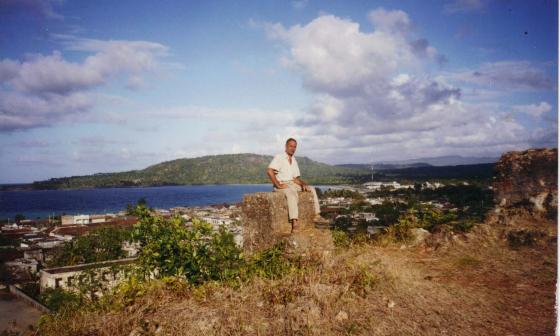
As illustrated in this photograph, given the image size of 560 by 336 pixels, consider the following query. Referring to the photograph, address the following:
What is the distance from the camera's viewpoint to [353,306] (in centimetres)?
393

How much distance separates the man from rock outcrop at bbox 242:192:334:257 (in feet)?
0.43

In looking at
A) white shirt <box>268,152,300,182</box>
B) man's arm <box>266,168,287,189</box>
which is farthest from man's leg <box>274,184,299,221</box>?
white shirt <box>268,152,300,182</box>

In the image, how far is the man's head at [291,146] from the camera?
22.1ft

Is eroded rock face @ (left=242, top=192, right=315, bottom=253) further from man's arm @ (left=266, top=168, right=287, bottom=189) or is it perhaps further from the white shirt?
the white shirt

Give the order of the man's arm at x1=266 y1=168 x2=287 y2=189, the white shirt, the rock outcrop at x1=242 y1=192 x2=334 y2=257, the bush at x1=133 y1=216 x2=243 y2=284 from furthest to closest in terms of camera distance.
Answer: the white shirt, the man's arm at x1=266 y1=168 x2=287 y2=189, the rock outcrop at x1=242 y1=192 x2=334 y2=257, the bush at x1=133 y1=216 x2=243 y2=284

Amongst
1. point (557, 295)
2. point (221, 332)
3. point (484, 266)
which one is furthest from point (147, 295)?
point (484, 266)

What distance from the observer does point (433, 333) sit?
3.42m

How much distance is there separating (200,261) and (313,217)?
2652 mm

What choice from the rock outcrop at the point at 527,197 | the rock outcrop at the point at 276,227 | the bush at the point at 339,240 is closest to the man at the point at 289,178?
the rock outcrop at the point at 276,227

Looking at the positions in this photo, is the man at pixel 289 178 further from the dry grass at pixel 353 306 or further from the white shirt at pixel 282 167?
the dry grass at pixel 353 306

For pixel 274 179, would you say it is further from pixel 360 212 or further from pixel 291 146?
pixel 360 212

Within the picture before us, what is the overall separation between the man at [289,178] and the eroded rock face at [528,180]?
594cm

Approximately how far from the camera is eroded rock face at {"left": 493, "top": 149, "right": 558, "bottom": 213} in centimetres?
839

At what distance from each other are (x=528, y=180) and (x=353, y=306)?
7.93m
